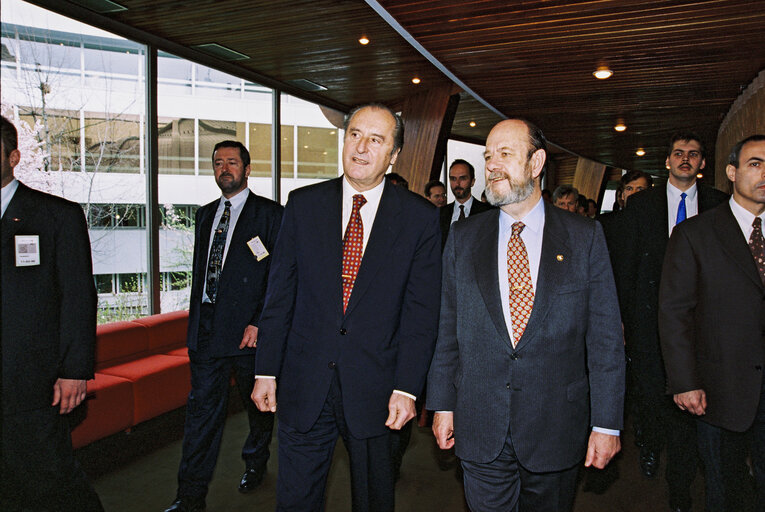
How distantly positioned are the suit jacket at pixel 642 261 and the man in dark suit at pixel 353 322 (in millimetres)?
1955

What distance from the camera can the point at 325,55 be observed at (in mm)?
6938

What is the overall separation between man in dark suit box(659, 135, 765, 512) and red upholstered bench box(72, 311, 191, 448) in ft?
11.7

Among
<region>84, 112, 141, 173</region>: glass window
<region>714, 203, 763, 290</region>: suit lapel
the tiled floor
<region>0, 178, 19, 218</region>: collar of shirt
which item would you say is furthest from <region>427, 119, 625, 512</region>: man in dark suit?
<region>84, 112, 141, 173</region>: glass window

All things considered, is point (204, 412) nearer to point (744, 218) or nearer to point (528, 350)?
point (528, 350)

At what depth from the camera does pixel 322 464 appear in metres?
2.10

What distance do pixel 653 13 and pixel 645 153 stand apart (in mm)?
11211

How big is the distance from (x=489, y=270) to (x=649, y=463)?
2.63 metres

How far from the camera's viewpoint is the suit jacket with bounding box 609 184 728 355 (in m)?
3.45

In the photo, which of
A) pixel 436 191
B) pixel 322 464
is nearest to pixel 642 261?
pixel 322 464

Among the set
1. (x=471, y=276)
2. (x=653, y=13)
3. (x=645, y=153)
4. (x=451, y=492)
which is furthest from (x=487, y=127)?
(x=471, y=276)

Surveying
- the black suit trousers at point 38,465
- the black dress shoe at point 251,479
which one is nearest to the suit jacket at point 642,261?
the black dress shoe at point 251,479

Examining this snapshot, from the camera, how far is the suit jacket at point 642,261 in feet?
11.3

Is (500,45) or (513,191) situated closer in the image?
(513,191)

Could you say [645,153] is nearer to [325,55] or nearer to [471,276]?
[325,55]
